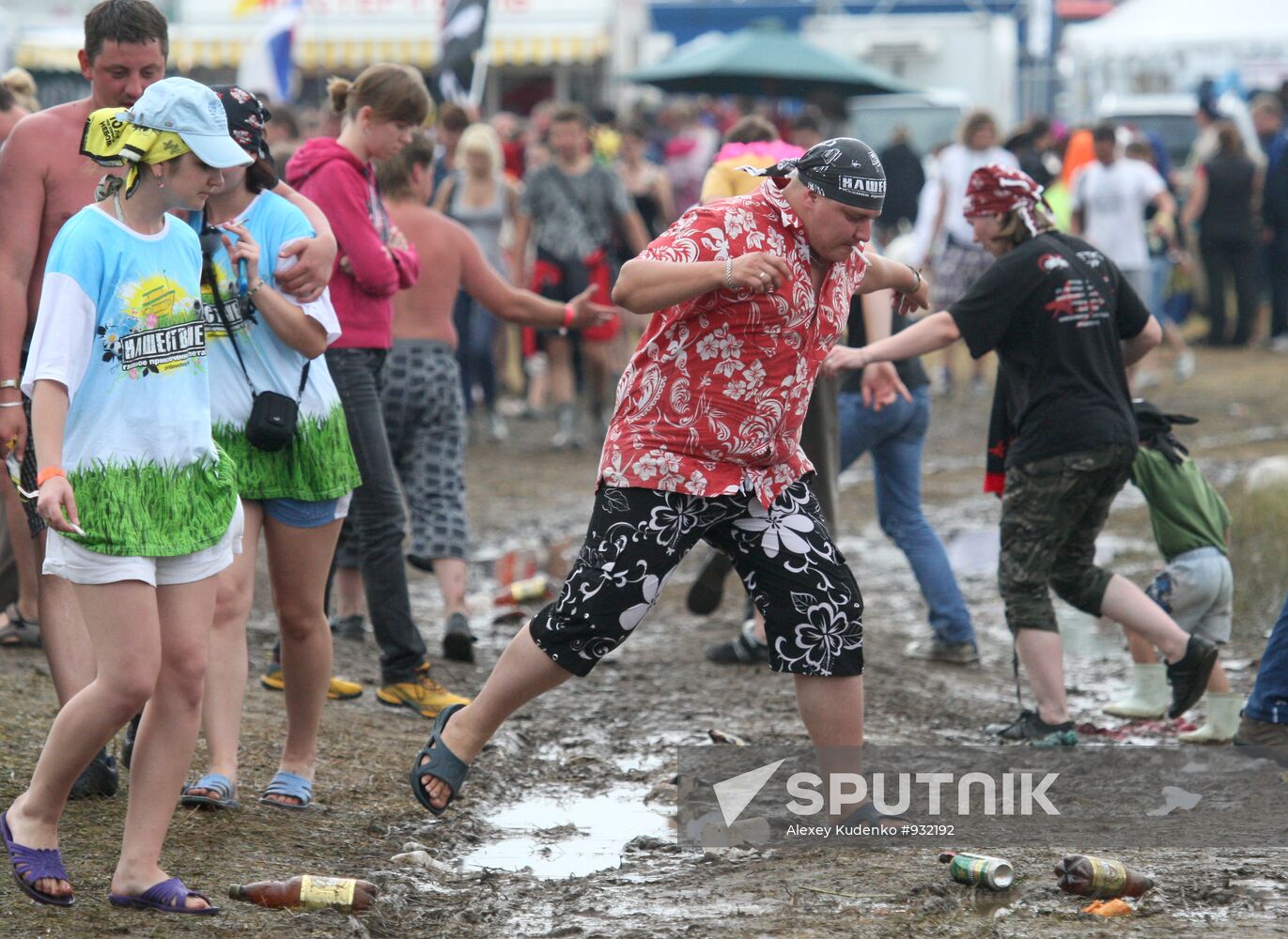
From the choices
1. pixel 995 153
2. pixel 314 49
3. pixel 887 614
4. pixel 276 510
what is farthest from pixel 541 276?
pixel 314 49

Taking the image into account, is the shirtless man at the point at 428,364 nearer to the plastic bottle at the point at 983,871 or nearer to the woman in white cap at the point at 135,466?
the woman in white cap at the point at 135,466

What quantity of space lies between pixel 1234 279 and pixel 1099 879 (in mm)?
15977

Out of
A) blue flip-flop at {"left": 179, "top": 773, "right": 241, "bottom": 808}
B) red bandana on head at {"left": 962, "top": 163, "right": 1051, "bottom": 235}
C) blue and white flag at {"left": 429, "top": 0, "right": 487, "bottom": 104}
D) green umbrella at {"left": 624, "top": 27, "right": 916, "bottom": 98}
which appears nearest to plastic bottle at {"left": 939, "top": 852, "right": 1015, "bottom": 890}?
blue flip-flop at {"left": 179, "top": 773, "right": 241, "bottom": 808}

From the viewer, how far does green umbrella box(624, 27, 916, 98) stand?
19.9 m

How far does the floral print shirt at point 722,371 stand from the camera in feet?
13.7

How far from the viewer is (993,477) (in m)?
5.91

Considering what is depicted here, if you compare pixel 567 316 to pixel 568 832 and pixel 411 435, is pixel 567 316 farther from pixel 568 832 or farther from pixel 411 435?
pixel 568 832

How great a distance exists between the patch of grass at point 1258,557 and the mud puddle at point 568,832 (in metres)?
3.57

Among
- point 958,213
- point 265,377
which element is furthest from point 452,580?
point 958,213

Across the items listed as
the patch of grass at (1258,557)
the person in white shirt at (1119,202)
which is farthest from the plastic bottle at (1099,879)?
the person in white shirt at (1119,202)

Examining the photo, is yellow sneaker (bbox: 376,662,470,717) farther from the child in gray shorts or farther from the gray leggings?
the child in gray shorts

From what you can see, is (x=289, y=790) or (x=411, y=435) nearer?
(x=289, y=790)

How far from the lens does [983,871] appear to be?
398cm

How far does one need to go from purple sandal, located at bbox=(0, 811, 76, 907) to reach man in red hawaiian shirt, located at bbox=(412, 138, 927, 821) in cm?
94
